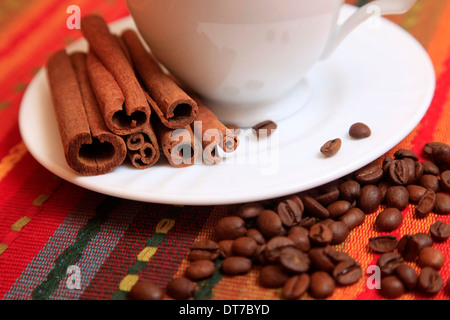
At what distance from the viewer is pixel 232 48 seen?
129cm

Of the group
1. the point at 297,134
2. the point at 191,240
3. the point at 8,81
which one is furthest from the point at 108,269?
the point at 8,81

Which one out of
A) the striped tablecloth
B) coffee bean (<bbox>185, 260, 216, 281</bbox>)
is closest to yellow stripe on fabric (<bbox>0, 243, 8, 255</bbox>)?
the striped tablecloth

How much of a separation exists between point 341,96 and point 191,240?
65cm

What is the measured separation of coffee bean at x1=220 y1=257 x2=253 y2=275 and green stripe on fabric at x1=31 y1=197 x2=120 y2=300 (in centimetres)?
36

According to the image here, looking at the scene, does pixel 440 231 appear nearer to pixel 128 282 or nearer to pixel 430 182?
pixel 430 182

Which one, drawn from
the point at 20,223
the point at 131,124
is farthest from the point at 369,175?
the point at 20,223

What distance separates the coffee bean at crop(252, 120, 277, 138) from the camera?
55.3 inches

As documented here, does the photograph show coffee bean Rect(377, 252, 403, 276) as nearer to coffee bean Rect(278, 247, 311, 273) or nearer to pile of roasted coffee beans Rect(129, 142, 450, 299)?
pile of roasted coffee beans Rect(129, 142, 450, 299)

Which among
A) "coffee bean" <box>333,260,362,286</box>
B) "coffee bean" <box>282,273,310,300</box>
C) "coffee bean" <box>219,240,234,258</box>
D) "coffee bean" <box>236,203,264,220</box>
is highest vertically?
"coffee bean" <box>236,203,264,220</box>

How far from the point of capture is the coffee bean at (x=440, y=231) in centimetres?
112

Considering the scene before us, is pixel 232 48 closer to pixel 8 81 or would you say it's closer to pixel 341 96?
pixel 341 96

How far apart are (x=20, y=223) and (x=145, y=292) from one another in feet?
1.52

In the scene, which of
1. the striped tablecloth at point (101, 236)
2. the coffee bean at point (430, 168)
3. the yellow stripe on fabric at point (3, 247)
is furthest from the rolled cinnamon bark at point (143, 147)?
the coffee bean at point (430, 168)

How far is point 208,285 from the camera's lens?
1.07m
